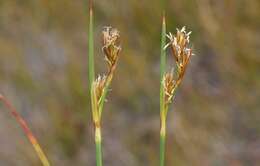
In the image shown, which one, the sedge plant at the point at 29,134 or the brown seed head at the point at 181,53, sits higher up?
the brown seed head at the point at 181,53

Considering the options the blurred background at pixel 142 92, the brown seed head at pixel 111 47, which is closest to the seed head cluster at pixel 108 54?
the brown seed head at pixel 111 47

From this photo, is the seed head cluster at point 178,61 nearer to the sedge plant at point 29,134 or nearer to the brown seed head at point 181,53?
the brown seed head at point 181,53

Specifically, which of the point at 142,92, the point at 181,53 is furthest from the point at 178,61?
the point at 142,92

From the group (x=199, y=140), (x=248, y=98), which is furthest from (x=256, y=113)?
(x=199, y=140)

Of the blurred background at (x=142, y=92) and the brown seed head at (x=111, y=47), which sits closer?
the brown seed head at (x=111, y=47)

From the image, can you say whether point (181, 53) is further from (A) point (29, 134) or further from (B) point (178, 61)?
(A) point (29, 134)

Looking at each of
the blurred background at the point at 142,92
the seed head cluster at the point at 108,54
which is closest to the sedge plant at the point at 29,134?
the seed head cluster at the point at 108,54

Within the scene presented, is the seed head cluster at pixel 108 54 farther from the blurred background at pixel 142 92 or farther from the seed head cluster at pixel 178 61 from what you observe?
the blurred background at pixel 142 92

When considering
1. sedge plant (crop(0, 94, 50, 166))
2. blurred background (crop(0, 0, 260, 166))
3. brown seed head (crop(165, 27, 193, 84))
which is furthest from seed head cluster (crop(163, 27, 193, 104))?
blurred background (crop(0, 0, 260, 166))
